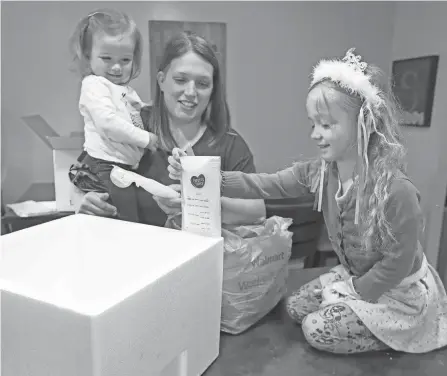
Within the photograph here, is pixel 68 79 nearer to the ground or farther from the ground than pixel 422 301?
farther from the ground

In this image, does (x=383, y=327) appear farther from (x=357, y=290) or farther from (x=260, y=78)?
(x=260, y=78)

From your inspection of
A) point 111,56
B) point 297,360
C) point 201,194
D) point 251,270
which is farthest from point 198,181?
point 297,360

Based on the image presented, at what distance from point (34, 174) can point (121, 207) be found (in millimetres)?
277

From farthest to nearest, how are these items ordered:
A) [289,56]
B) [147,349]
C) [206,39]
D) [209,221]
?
[289,56] → [206,39] → [209,221] → [147,349]

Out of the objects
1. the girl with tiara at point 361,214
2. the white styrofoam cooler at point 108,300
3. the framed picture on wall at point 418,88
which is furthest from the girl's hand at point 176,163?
the framed picture on wall at point 418,88

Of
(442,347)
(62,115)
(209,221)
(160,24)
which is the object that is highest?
(160,24)

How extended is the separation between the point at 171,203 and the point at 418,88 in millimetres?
992

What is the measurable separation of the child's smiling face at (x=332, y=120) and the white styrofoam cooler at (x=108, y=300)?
1.11ft

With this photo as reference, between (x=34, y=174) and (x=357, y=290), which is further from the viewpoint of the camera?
(x=34, y=174)

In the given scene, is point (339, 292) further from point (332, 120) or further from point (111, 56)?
point (111, 56)

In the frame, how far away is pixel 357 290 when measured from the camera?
40.2 inches

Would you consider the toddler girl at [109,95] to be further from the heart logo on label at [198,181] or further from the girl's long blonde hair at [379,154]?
the girl's long blonde hair at [379,154]

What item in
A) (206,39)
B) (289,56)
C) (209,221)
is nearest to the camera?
(209,221)

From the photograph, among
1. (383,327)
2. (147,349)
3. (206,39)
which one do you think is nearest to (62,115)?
(206,39)
